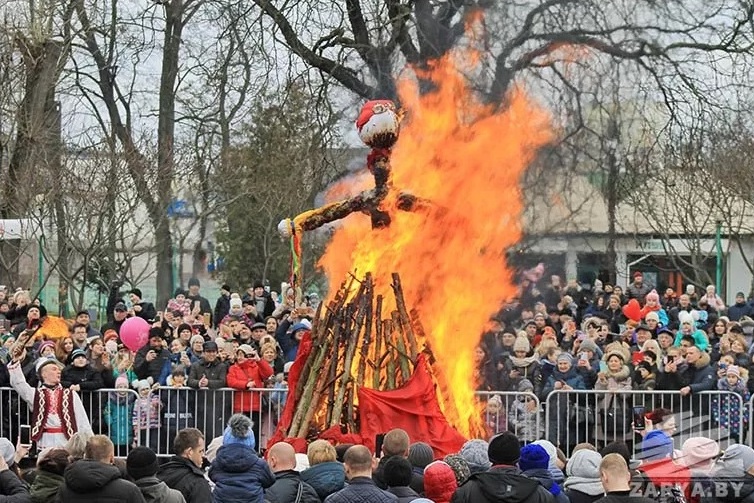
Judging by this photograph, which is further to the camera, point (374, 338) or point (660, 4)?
point (660, 4)

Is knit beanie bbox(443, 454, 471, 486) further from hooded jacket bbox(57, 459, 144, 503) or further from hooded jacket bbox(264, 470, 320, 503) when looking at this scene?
hooded jacket bbox(57, 459, 144, 503)

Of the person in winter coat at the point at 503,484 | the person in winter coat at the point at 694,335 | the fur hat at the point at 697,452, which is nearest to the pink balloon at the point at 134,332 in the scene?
the person in winter coat at the point at 694,335

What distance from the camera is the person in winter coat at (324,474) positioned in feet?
32.0

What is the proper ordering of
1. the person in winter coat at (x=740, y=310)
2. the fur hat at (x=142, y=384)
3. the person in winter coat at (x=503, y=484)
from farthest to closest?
1. the person in winter coat at (x=740, y=310)
2. the fur hat at (x=142, y=384)
3. the person in winter coat at (x=503, y=484)

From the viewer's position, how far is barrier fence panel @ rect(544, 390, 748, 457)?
1602 centimetres

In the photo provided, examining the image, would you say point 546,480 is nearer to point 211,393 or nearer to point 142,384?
point 211,393

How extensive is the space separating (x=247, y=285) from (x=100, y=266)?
5003 mm

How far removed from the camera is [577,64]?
64.1 feet

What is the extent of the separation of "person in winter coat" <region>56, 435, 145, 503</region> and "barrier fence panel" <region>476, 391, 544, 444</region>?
7.68 m

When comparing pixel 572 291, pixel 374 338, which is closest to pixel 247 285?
pixel 572 291

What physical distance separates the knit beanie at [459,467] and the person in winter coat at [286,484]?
0.90m

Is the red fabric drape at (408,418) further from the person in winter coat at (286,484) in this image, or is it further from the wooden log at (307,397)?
the person in winter coat at (286,484)

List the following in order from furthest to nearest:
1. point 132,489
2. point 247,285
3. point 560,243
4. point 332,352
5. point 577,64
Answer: point 247,285
point 560,243
point 577,64
point 332,352
point 132,489

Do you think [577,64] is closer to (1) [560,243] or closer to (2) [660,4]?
(2) [660,4]
